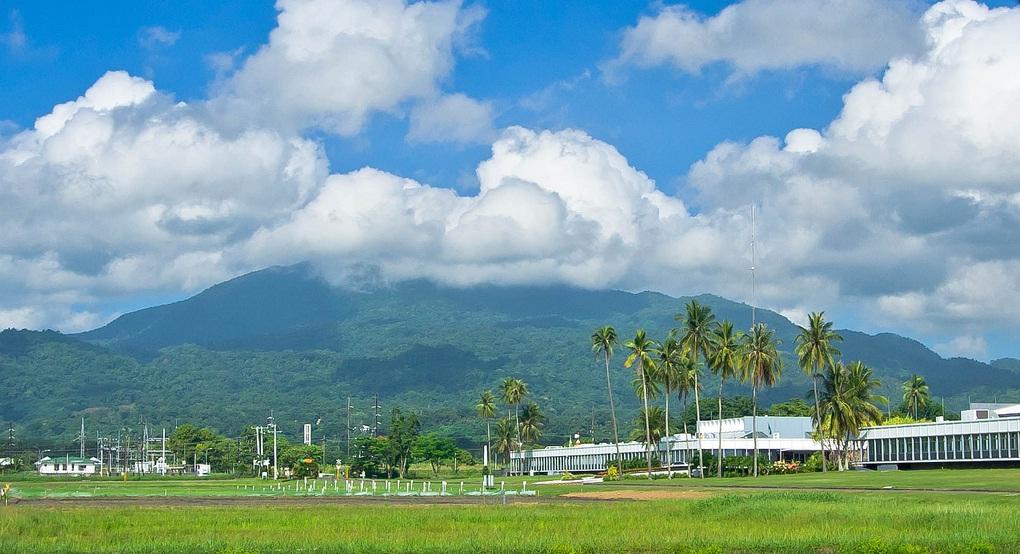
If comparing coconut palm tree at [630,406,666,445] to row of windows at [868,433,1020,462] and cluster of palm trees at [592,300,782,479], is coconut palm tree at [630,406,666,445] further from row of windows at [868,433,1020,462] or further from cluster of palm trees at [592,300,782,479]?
row of windows at [868,433,1020,462]

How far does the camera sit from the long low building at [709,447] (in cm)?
14175

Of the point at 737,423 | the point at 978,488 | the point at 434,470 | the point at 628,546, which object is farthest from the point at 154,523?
the point at 434,470

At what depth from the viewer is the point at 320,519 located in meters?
44.4

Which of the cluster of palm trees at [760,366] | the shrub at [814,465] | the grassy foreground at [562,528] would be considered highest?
the cluster of palm trees at [760,366]

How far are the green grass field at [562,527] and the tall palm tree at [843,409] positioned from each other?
56.3 meters

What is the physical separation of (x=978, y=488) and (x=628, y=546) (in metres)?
36.0

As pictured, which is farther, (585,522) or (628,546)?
(585,522)

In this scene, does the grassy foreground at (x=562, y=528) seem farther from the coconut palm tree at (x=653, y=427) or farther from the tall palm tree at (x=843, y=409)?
the coconut palm tree at (x=653, y=427)

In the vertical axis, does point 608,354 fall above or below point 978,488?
above

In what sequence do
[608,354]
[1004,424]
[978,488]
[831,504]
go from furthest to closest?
[608,354] < [1004,424] < [978,488] < [831,504]

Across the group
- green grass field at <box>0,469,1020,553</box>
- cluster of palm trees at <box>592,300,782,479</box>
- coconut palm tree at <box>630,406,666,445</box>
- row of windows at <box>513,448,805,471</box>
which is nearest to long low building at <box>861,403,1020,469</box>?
cluster of palm trees at <box>592,300,782,479</box>

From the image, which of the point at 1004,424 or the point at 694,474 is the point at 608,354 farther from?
the point at 1004,424

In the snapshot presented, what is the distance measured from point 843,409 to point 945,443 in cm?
1049

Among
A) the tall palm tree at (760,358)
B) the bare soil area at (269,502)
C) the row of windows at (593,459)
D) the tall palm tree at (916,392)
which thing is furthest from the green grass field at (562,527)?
the tall palm tree at (916,392)
